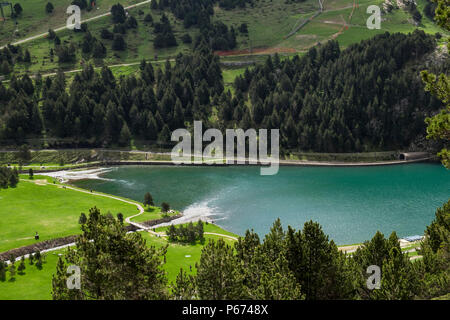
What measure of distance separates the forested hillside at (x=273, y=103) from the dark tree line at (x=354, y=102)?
A: 365 millimetres

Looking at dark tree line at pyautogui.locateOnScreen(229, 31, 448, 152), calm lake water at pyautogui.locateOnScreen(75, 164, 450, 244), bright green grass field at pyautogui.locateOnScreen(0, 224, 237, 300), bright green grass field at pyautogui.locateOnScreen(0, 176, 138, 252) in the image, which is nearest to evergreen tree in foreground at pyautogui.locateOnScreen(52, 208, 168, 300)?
bright green grass field at pyautogui.locateOnScreen(0, 224, 237, 300)

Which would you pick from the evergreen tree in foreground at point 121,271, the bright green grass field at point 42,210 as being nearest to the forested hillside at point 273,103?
the bright green grass field at point 42,210

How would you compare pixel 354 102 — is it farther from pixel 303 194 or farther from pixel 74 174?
pixel 74 174

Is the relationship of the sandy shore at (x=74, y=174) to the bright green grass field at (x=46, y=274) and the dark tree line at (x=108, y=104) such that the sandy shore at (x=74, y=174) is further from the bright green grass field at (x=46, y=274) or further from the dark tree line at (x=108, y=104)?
the bright green grass field at (x=46, y=274)

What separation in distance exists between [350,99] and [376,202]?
6855 centimetres

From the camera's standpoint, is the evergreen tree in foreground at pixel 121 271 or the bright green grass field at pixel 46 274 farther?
the bright green grass field at pixel 46 274

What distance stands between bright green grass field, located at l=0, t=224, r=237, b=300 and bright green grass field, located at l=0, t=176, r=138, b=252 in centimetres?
1157

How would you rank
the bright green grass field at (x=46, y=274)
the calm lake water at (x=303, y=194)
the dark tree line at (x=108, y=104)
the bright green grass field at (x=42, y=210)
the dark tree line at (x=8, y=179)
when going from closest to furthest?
the bright green grass field at (x=46, y=274), the bright green grass field at (x=42, y=210), the calm lake water at (x=303, y=194), the dark tree line at (x=8, y=179), the dark tree line at (x=108, y=104)

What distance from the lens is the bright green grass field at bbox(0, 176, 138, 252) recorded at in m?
72.5

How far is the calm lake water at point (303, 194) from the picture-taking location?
86812 millimetres

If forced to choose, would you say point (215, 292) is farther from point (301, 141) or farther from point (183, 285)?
point (301, 141)

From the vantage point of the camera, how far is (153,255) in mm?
31094

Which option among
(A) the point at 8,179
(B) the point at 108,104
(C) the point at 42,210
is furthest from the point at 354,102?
(A) the point at 8,179
